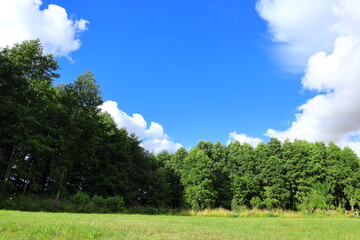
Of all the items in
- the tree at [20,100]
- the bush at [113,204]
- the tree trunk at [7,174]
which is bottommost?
the bush at [113,204]

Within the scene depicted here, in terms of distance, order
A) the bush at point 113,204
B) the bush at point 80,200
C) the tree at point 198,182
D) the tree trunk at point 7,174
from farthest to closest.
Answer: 1. the tree at point 198,182
2. the bush at point 113,204
3. the bush at point 80,200
4. the tree trunk at point 7,174

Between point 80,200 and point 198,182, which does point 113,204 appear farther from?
point 198,182

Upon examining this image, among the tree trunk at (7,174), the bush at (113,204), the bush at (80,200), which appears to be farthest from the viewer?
the bush at (113,204)

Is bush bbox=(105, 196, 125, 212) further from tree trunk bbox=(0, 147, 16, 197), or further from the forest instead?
tree trunk bbox=(0, 147, 16, 197)

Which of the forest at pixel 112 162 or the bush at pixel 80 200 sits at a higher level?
the forest at pixel 112 162

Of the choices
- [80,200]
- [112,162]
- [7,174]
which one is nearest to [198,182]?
[112,162]

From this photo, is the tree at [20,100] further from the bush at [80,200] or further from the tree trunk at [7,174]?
the bush at [80,200]

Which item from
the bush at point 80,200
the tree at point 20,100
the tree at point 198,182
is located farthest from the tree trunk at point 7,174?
the tree at point 198,182

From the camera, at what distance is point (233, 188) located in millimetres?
49250

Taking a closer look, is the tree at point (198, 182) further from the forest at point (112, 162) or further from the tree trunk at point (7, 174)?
the tree trunk at point (7, 174)

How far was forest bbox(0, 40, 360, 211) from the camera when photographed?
24.9 m

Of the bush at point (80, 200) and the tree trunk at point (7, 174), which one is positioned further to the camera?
the bush at point (80, 200)

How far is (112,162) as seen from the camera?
39.8 meters

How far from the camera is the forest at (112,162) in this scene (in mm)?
24922
